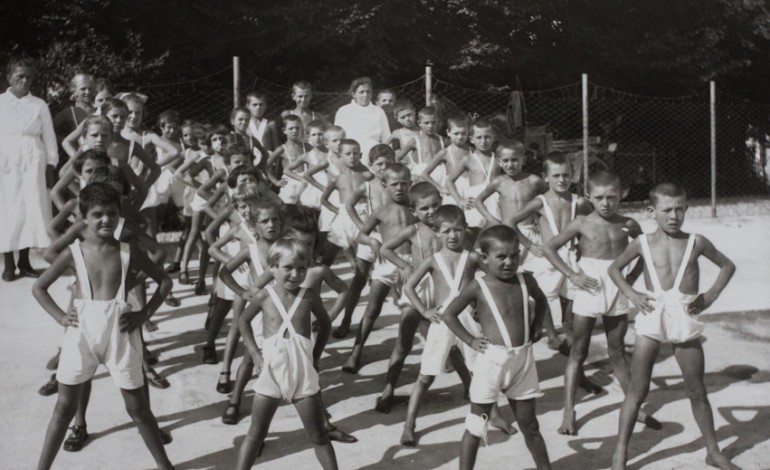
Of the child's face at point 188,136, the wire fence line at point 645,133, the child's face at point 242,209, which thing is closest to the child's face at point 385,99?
the child's face at point 188,136

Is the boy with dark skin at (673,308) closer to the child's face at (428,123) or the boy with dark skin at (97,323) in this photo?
the boy with dark skin at (97,323)

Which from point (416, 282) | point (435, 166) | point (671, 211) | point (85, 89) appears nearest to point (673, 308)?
point (671, 211)

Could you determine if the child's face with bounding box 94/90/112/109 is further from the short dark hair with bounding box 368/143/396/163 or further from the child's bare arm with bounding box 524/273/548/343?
the child's bare arm with bounding box 524/273/548/343

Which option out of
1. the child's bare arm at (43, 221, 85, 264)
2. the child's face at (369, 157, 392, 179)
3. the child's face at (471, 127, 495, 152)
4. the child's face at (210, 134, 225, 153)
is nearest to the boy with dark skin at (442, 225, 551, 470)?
the child's bare arm at (43, 221, 85, 264)

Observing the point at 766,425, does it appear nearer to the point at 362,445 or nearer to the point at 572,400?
the point at 572,400

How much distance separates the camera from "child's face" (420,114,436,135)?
841cm

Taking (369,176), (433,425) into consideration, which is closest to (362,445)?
(433,425)

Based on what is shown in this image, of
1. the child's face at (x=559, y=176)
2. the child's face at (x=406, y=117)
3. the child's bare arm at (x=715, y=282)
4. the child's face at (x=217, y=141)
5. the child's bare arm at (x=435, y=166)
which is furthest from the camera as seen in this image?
the child's face at (x=406, y=117)

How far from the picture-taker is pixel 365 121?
9.16 metres

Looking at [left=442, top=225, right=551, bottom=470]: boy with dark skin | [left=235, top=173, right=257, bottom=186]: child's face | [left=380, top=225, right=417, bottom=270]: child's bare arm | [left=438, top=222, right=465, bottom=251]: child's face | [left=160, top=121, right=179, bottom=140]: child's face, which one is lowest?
[left=442, top=225, right=551, bottom=470]: boy with dark skin

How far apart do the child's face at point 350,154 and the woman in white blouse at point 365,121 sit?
147 centimetres

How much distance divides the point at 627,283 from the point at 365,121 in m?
4.75

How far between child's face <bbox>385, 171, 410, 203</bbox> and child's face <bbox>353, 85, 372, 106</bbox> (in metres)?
3.12

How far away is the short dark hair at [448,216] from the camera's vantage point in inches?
201
